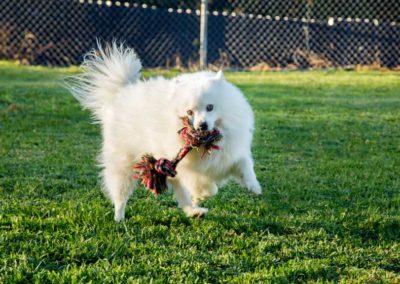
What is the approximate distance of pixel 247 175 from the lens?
3984 millimetres

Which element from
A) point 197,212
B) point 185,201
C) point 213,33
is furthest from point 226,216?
point 213,33

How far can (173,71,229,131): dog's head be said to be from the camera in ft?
12.2

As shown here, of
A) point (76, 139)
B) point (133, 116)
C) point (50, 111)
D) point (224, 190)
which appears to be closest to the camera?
point (133, 116)

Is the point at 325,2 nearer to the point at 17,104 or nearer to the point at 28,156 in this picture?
the point at 17,104

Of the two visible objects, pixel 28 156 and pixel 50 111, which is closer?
pixel 28 156

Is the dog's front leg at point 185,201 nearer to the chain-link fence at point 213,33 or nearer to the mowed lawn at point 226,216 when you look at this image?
the mowed lawn at point 226,216

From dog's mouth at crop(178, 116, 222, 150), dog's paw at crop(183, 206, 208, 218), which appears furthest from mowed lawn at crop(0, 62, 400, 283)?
dog's mouth at crop(178, 116, 222, 150)

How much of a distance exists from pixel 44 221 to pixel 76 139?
2.92m

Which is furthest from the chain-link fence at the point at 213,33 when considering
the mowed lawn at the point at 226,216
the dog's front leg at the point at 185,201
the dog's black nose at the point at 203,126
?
the dog's black nose at the point at 203,126

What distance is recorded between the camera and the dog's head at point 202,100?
3.73 meters

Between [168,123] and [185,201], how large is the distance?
50 centimetres

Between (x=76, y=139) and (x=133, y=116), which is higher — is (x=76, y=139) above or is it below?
below

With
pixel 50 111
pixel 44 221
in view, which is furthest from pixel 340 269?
pixel 50 111

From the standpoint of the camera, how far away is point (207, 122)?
3689mm
